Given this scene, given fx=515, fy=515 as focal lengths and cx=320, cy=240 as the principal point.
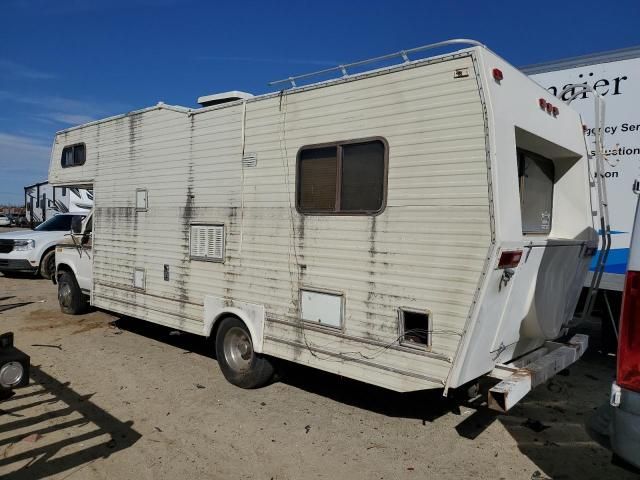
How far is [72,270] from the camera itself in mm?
8758

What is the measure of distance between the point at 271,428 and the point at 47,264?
37.5ft

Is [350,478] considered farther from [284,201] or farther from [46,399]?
[46,399]

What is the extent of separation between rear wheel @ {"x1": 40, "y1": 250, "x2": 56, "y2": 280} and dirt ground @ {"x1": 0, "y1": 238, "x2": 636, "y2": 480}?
8104 millimetres

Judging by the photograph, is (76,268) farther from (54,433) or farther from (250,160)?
(250,160)

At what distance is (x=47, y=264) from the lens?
A: 44.9 ft

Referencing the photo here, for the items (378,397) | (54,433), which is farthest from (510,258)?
(54,433)

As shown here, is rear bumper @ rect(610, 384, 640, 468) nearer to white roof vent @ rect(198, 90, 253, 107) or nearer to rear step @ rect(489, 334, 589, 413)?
rear step @ rect(489, 334, 589, 413)

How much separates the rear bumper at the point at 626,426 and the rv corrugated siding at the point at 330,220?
131cm

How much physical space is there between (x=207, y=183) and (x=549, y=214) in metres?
3.63

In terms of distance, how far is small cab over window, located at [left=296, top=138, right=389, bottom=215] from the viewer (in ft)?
14.0

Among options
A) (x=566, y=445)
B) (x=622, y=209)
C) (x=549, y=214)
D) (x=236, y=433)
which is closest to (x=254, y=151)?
(x=236, y=433)

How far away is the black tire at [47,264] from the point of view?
13617 mm

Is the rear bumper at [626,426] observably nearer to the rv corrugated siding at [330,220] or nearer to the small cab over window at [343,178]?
the rv corrugated siding at [330,220]

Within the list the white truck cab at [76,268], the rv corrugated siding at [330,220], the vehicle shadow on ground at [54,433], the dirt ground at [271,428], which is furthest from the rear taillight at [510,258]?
the white truck cab at [76,268]
